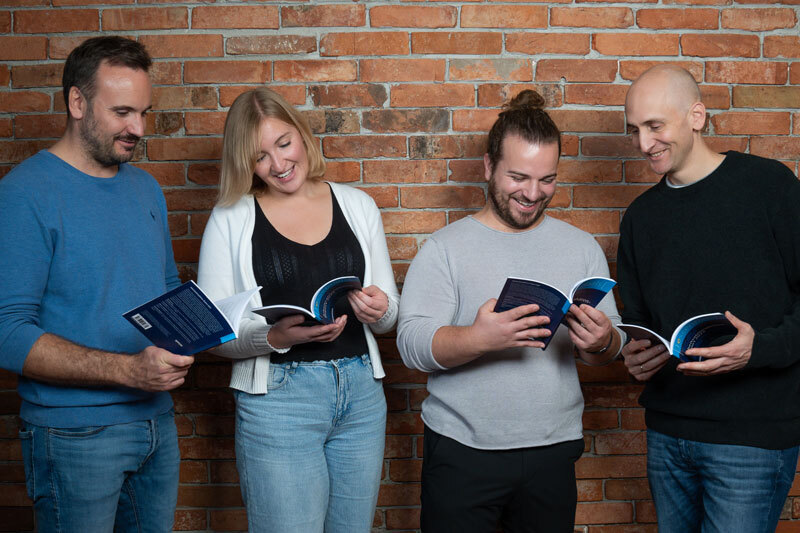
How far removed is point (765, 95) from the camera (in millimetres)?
2441

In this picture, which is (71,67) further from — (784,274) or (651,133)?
(784,274)

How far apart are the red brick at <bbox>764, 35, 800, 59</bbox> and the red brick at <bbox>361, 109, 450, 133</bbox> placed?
1.24 meters

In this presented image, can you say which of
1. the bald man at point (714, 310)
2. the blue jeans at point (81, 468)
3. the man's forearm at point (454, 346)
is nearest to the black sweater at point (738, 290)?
the bald man at point (714, 310)

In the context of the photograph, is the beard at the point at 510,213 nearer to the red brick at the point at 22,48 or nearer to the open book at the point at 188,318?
the open book at the point at 188,318

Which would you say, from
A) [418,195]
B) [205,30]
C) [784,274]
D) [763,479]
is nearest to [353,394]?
[418,195]

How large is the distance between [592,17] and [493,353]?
Result: 4.60ft

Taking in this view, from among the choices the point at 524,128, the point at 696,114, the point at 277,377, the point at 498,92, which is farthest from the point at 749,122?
the point at 277,377

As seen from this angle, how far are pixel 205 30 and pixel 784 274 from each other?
2054 mm

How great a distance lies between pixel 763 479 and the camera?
5.51ft

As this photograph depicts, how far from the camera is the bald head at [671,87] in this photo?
5.89 feet

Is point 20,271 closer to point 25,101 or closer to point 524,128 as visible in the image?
point 25,101

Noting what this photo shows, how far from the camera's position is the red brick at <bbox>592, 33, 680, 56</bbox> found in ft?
7.89

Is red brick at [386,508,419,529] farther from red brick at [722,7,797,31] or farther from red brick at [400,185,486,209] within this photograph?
red brick at [722,7,797,31]

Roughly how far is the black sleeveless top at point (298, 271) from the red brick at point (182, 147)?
66 centimetres
